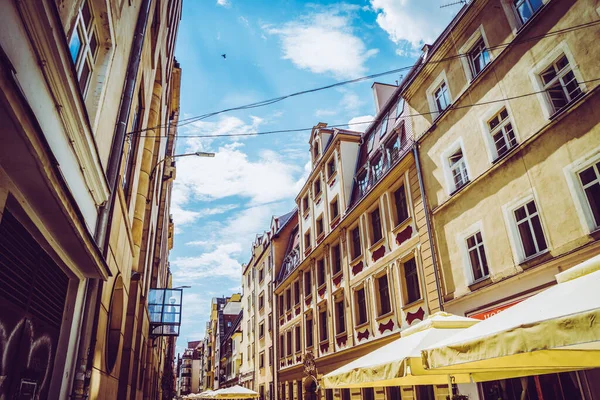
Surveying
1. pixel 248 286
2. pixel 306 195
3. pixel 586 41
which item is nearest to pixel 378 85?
pixel 306 195

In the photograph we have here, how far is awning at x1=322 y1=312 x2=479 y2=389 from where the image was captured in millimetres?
6094

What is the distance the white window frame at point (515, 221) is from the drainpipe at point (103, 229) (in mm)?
8885

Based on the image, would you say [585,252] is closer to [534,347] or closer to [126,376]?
[534,347]

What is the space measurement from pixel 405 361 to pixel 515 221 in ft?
18.4

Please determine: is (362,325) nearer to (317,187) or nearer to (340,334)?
(340,334)

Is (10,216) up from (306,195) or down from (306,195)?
down

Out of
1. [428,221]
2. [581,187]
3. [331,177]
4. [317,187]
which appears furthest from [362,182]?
[581,187]

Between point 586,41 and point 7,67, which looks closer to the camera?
point 7,67

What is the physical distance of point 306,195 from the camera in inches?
1067

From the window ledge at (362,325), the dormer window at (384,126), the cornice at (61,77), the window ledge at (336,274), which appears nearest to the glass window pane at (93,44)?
the cornice at (61,77)

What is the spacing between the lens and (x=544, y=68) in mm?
9430

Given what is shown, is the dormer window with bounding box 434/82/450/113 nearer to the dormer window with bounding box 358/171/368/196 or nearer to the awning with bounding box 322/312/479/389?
the dormer window with bounding box 358/171/368/196

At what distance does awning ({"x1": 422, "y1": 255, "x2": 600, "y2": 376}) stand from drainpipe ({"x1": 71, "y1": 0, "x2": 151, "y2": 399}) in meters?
4.85

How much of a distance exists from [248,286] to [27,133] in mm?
40835
